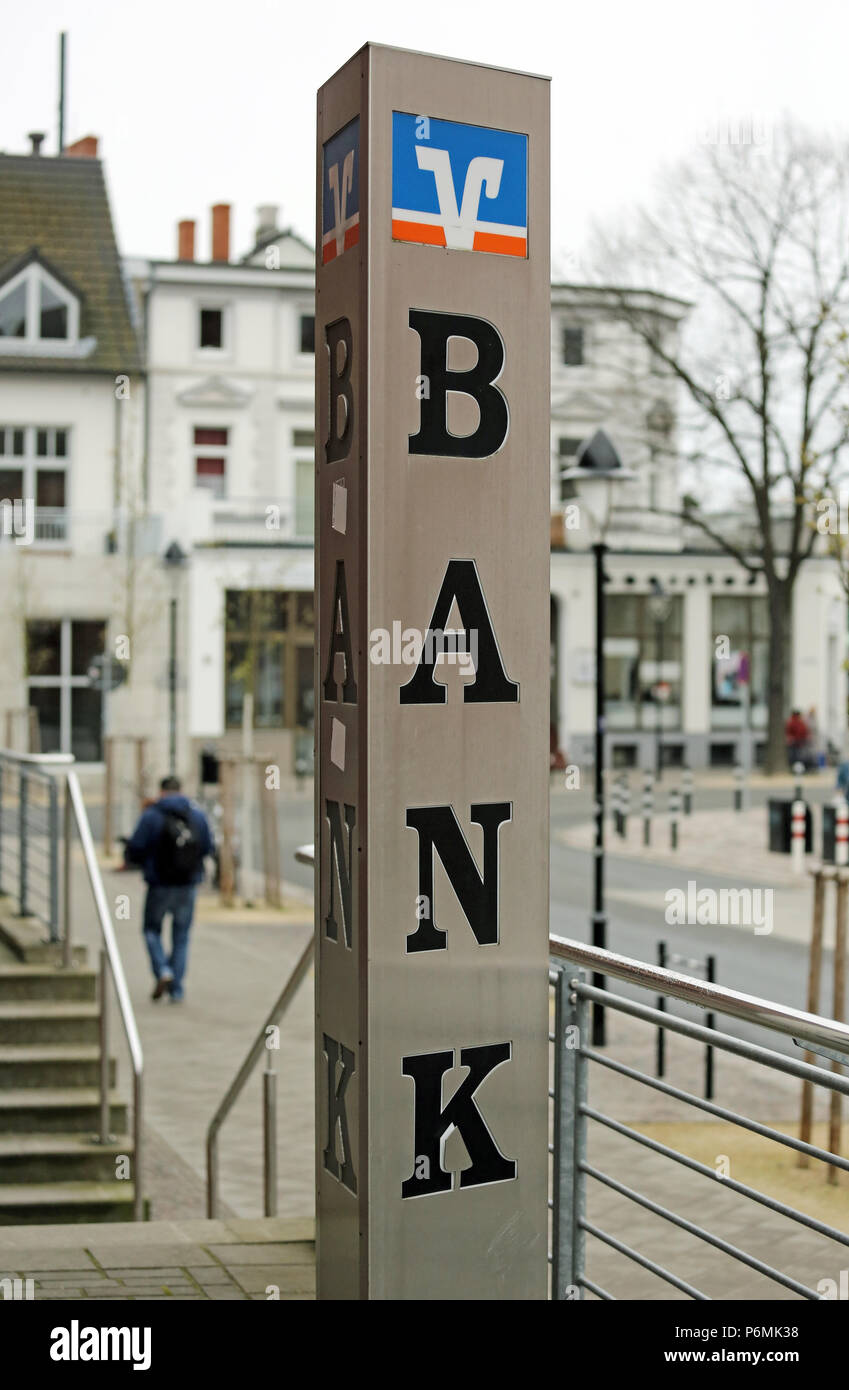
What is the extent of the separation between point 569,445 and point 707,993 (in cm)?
3746

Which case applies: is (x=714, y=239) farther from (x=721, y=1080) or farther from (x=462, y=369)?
(x=462, y=369)

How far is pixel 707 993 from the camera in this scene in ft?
10.5

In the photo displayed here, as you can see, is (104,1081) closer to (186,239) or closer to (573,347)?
(573,347)

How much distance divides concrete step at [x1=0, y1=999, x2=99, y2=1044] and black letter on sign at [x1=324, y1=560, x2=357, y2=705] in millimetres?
4757

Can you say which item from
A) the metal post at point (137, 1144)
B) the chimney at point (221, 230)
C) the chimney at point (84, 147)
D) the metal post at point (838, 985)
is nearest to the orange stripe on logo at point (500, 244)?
the metal post at point (137, 1144)

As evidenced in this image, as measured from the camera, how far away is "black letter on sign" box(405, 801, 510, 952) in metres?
2.95

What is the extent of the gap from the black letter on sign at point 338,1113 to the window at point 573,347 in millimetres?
32452

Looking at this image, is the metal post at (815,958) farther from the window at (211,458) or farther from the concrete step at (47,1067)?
the window at (211,458)

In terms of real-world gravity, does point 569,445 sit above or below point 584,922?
above

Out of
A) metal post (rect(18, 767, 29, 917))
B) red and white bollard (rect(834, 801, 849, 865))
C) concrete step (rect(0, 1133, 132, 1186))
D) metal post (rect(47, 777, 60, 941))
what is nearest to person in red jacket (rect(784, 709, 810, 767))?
red and white bollard (rect(834, 801, 849, 865))

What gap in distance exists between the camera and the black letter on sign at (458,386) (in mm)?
2949

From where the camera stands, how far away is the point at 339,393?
303 centimetres

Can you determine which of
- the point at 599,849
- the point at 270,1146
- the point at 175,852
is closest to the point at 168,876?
the point at 175,852
